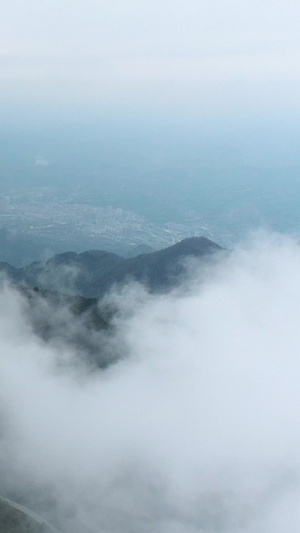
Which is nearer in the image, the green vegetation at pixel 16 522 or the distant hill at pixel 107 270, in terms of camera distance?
the green vegetation at pixel 16 522

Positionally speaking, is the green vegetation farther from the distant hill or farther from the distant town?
the distant town

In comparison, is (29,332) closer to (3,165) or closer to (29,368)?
(29,368)

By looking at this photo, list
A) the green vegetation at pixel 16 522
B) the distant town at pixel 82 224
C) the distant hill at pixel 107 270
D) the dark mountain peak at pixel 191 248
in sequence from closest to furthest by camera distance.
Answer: the green vegetation at pixel 16 522
the distant hill at pixel 107 270
the dark mountain peak at pixel 191 248
the distant town at pixel 82 224

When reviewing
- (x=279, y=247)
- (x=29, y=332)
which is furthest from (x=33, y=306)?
(x=279, y=247)

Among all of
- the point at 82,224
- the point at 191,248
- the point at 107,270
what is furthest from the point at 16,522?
the point at 82,224

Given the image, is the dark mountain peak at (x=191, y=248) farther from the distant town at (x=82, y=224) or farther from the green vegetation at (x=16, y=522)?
the green vegetation at (x=16, y=522)

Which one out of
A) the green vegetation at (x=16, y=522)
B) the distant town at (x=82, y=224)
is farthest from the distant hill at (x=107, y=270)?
the green vegetation at (x=16, y=522)

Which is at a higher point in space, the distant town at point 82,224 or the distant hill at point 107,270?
the distant town at point 82,224

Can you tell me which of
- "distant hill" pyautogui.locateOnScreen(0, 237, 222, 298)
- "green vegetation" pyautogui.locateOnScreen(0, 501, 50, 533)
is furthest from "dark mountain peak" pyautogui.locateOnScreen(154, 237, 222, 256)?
"green vegetation" pyautogui.locateOnScreen(0, 501, 50, 533)
